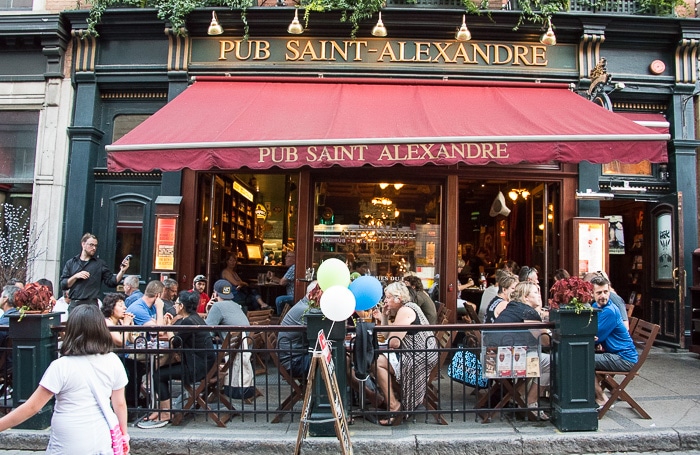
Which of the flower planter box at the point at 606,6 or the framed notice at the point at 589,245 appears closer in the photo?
the framed notice at the point at 589,245

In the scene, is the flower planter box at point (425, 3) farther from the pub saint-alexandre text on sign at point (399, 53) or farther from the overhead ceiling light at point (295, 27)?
the overhead ceiling light at point (295, 27)

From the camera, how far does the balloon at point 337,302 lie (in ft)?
15.9

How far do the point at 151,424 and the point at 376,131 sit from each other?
14.2 feet

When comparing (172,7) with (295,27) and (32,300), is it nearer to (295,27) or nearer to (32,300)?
(295,27)

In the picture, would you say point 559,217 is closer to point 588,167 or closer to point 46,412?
point 588,167

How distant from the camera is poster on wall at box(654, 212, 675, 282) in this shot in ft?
29.6

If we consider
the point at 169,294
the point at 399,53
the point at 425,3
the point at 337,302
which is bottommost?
the point at 169,294

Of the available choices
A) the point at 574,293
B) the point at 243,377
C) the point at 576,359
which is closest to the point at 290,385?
the point at 243,377

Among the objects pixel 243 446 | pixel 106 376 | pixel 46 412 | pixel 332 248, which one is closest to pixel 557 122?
pixel 332 248

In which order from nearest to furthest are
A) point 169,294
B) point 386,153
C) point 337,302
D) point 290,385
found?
point 337,302 → point 290,385 → point 386,153 → point 169,294

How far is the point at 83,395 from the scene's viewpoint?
122 inches

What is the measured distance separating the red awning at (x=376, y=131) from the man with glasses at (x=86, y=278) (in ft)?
5.06

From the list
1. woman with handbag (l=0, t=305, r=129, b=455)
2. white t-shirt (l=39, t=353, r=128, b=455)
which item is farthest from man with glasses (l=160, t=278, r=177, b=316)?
white t-shirt (l=39, t=353, r=128, b=455)

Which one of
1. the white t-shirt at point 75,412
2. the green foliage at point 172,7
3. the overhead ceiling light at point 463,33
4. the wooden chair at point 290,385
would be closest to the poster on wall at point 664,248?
the overhead ceiling light at point 463,33
